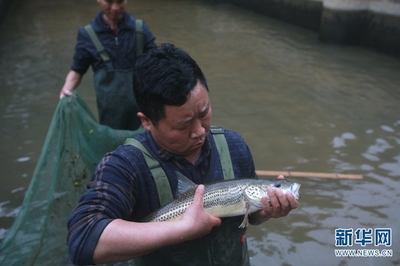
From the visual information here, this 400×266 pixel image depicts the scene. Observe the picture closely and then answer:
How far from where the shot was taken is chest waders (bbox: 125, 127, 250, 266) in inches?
73.3

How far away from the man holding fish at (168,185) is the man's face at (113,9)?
250cm

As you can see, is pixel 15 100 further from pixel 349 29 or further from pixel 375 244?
pixel 349 29

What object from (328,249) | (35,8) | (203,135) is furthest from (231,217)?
(35,8)

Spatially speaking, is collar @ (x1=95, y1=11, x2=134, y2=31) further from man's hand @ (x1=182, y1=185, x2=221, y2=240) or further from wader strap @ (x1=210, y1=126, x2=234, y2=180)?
man's hand @ (x1=182, y1=185, x2=221, y2=240)

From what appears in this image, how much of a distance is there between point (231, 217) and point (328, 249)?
230 cm

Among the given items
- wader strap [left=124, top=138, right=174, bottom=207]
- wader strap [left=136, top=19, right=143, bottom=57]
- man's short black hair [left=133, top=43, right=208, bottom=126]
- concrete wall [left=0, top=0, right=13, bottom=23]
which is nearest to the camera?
man's short black hair [left=133, top=43, right=208, bottom=126]

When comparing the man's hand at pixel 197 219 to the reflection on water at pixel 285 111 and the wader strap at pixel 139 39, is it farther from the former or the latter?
the wader strap at pixel 139 39

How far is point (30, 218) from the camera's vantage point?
10.6 ft

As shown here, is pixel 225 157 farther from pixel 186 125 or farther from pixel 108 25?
pixel 108 25

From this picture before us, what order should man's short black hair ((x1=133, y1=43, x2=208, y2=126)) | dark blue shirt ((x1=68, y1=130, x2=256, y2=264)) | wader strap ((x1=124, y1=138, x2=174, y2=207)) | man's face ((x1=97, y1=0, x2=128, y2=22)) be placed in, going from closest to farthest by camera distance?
dark blue shirt ((x1=68, y1=130, x2=256, y2=264)) → man's short black hair ((x1=133, y1=43, x2=208, y2=126)) → wader strap ((x1=124, y1=138, x2=174, y2=207)) → man's face ((x1=97, y1=0, x2=128, y2=22))

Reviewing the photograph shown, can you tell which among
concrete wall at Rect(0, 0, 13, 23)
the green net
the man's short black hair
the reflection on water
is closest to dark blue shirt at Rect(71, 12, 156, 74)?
the green net

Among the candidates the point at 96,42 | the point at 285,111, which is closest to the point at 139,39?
the point at 96,42

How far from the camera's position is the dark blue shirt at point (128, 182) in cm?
152

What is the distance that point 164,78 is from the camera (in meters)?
1.67
